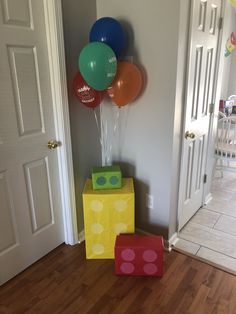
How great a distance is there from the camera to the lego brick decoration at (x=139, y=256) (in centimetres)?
177

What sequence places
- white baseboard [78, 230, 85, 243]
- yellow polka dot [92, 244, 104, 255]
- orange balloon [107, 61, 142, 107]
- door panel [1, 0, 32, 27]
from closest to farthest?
door panel [1, 0, 32, 27]
orange balloon [107, 61, 142, 107]
yellow polka dot [92, 244, 104, 255]
white baseboard [78, 230, 85, 243]

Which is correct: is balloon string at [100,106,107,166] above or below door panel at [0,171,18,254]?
above

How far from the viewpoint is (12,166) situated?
66.5 inches

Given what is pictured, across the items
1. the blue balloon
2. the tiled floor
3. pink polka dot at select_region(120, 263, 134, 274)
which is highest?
the blue balloon

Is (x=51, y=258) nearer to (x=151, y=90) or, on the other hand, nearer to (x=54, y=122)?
(x=54, y=122)

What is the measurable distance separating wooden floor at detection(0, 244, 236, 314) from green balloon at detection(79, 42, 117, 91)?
1.37 metres

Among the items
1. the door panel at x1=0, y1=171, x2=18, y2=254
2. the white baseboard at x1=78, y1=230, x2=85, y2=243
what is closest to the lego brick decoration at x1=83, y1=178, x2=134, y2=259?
the white baseboard at x1=78, y1=230, x2=85, y2=243

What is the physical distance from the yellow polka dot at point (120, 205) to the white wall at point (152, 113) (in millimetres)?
317

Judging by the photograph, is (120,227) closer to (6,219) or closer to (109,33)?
(6,219)

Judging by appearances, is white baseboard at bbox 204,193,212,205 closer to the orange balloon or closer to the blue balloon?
the orange balloon

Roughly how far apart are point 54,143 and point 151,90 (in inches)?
32.0

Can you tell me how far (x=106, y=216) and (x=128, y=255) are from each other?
32 centimetres

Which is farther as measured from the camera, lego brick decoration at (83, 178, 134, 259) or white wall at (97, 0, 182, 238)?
lego brick decoration at (83, 178, 134, 259)

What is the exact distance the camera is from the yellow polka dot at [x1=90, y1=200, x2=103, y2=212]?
74.2 inches
